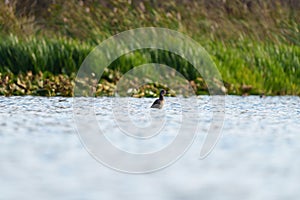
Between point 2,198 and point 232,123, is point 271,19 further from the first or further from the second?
point 2,198

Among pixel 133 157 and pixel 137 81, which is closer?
pixel 133 157

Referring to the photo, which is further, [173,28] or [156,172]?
[173,28]

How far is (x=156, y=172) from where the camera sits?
258 inches

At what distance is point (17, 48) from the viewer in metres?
14.7

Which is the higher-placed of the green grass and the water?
the green grass

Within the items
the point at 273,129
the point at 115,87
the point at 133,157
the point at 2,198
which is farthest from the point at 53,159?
the point at 115,87

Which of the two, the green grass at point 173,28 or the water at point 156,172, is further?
the green grass at point 173,28

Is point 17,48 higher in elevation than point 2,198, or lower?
higher

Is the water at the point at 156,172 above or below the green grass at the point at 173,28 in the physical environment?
below

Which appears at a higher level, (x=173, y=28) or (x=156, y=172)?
(x=173, y=28)

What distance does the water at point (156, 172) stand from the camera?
18.7ft

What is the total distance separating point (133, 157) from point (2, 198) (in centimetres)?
215

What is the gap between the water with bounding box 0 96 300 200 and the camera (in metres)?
5.71

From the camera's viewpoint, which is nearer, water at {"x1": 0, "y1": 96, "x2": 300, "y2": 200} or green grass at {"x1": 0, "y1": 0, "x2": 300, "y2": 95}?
water at {"x1": 0, "y1": 96, "x2": 300, "y2": 200}
